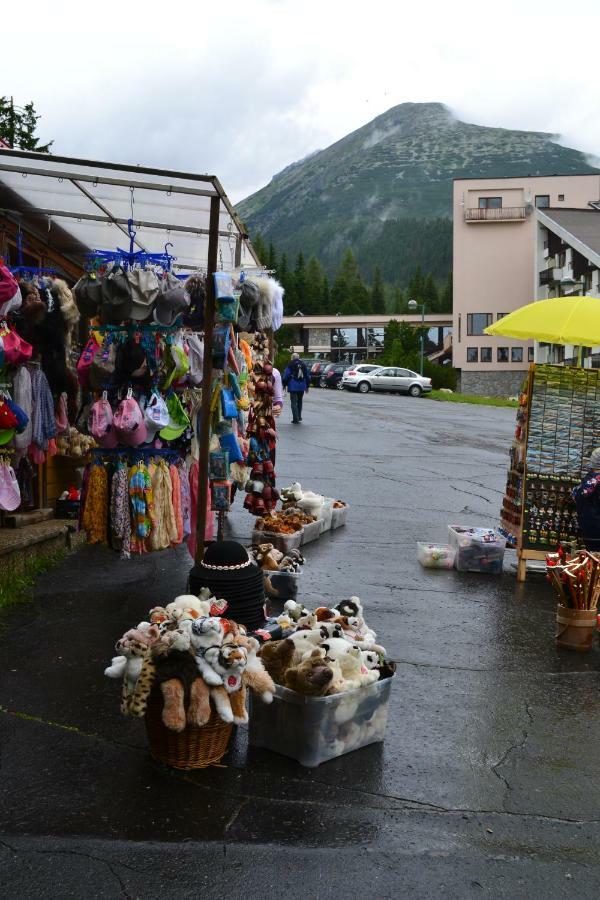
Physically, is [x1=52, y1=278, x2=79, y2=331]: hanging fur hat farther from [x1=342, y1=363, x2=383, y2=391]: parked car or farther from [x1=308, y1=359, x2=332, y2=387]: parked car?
[x1=308, y1=359, x2=332, y2=387]: parked car

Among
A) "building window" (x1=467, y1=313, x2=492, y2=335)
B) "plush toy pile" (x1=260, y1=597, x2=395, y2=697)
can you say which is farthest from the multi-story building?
"plush toy pile" (x1=260, y1=597, x2=395, y2=697)

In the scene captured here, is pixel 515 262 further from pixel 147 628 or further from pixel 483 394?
pixel 147 628

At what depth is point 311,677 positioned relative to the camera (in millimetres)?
4375

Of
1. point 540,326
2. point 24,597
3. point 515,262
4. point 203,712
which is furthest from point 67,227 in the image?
point 515,262

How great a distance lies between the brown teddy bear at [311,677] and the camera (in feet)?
14.3

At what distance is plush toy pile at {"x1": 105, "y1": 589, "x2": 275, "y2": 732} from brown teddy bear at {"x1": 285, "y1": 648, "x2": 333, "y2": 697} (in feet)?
0.54

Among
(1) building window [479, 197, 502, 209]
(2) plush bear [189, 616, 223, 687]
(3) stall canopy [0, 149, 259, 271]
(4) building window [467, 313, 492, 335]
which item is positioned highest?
(1) building window [479, 197, 502, 209]

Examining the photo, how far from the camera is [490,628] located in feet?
22.9

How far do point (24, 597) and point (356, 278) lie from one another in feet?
419

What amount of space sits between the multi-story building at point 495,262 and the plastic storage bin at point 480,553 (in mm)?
51256

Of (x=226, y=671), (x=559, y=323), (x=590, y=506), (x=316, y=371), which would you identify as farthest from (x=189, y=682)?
(x=316, y=371)

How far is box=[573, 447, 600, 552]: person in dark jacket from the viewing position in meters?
7.79

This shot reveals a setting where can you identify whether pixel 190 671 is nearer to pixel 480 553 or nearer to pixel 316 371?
pixel 480 553

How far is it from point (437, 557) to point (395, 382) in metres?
38.4
